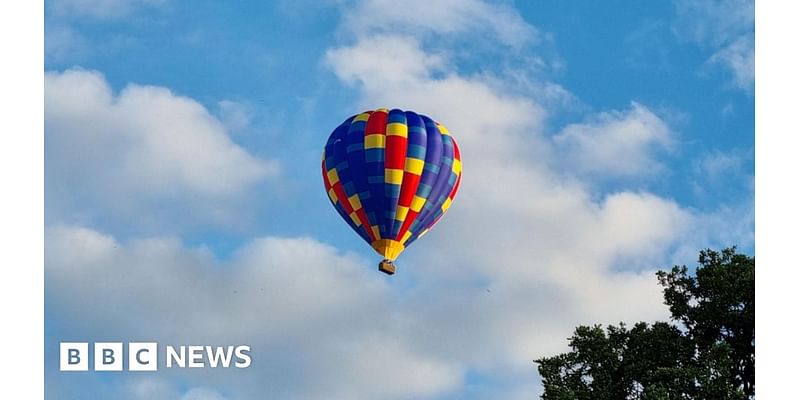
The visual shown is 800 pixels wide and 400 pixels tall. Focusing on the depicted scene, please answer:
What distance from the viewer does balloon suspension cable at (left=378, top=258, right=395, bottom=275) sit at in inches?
1790

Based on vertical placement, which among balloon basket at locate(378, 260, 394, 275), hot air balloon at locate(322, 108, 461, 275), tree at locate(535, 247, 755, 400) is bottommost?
tree at locate(535, 247, 755, 400)

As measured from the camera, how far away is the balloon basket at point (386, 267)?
45.5 meters

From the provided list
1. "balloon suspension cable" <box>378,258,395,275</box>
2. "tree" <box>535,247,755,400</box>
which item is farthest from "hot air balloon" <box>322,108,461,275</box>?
"tree" <box>535,247,755,400</box>

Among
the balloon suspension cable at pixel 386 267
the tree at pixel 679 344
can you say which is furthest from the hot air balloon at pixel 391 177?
the tree at pixel 679 344

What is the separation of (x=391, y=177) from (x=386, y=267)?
12.7ft

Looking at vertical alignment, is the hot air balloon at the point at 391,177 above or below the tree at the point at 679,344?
above

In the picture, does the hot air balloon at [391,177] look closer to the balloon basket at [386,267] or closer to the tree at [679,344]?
the balloon basket at [386,267]

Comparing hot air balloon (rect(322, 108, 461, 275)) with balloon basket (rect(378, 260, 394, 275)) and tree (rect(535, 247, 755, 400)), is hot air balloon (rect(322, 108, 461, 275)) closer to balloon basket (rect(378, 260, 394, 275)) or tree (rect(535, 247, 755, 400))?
balloon basket (rect(378, 260, 394, 275))

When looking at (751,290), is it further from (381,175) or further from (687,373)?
(381,175)

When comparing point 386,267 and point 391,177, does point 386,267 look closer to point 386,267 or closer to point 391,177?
point 386,267

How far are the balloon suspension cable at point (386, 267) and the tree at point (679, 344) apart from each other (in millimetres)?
7578

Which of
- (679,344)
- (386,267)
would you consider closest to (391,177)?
(386,267)

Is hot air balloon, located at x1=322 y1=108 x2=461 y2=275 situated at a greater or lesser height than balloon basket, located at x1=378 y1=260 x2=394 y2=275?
greater

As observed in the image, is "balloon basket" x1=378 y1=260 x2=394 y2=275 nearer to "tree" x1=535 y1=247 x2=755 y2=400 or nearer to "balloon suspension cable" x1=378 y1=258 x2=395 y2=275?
"balloon suspension cable" x1=378 y1=258 x2=395 y2=275
